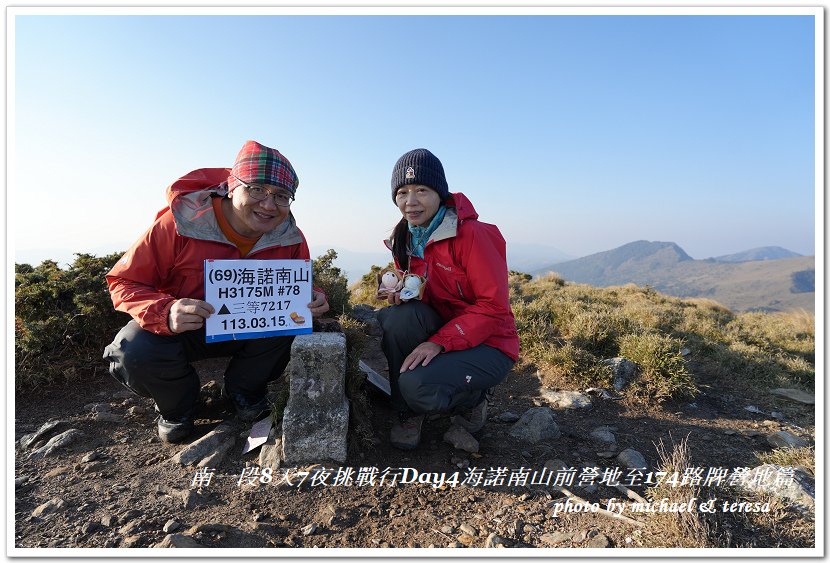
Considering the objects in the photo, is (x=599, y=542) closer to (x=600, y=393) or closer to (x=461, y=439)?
(x=461, y=439)

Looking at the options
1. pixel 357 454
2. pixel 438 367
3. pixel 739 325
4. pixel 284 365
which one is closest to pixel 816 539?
pixel 438 367

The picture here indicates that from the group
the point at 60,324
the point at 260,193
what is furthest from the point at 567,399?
the point at 60,324

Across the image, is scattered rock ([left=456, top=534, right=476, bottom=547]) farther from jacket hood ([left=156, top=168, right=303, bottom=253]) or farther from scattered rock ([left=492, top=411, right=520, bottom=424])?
jacket hood ([left=156, top=168, right=303, bottom=253])

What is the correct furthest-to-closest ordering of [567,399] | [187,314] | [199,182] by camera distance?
[567,399] < [199,182] < [187,314]

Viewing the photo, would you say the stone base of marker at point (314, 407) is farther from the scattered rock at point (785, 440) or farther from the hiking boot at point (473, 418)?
the scattered rock at point (785, 440)

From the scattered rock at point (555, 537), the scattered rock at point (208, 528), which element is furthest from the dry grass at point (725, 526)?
the scattered rock at point (208, 528)

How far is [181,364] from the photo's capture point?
3527 millimetres

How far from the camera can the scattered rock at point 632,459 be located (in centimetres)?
361

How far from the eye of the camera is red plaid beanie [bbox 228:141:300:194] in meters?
3.23

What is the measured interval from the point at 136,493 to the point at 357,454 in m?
1.59

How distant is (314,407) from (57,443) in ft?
7.53

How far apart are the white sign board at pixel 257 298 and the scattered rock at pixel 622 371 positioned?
3846 millimetres

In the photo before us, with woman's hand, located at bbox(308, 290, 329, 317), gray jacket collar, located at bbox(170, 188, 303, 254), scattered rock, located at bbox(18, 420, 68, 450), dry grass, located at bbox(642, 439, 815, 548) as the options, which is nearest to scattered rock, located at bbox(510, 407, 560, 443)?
dry grass, located at bbox(642, 439, 815, 548)
